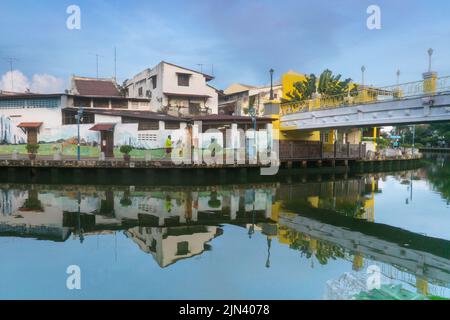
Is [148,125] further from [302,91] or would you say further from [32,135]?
[302,91]

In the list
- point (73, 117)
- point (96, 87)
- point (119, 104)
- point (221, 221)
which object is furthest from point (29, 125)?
point (221, 221)

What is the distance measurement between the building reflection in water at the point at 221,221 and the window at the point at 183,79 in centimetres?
1693

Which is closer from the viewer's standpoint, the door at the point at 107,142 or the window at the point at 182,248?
the window at the point at 182,248

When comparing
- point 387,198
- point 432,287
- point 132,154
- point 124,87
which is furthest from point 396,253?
point 124,87

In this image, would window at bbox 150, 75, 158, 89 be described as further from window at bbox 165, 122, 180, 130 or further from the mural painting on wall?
window at bbox 165, 122, 180, 130

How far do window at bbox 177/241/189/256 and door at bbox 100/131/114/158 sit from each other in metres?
18.5

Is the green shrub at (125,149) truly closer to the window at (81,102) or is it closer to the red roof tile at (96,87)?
the window at (81,102)

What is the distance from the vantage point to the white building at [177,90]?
106 feet

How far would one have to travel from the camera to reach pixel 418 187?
2339 centimetres

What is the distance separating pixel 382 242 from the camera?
1006cm

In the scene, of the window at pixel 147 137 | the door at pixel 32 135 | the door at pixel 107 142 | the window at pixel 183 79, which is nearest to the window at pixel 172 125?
the window at pixel 147 137
